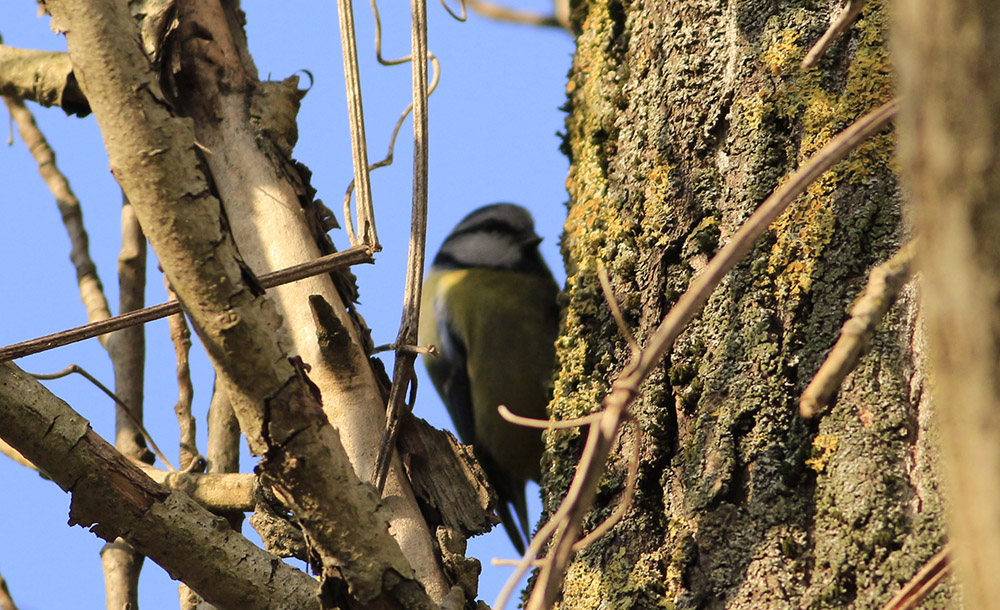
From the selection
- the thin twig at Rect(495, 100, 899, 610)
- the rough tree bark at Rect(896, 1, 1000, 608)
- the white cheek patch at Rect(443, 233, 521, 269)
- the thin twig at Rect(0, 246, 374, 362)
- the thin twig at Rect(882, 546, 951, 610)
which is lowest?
the rough tree bark at Rect(896, 1, 1000, 608)

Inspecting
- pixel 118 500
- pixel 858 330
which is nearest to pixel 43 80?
pixel 118 500

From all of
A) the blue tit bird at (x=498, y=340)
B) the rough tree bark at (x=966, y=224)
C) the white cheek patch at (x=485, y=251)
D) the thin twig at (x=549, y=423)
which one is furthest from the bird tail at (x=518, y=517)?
the rough tree bark at (x=966, y=224)

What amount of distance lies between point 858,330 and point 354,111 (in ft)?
2.86

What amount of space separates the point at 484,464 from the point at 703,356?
1002mm

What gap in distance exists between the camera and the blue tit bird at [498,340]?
2.16 meters

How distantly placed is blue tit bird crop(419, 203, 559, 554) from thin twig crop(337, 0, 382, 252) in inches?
31.6

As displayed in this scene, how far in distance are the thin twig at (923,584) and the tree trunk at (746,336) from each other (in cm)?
4

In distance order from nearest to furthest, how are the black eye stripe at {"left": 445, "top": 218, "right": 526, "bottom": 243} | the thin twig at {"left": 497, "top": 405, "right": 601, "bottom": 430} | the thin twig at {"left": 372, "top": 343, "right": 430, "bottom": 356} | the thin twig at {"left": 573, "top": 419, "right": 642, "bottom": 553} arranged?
1. the thin twig at {"left": 497, "top": 405, "right": 601, "bottom": 430}
2. the thin twig at {"left": 573, "top": 419, "right": 642, "bottom": 553}
3. the thin twig at {"left": 372, "top": 343, "right": 430, "bottom": 356}
4. the black eye stripe at {"left": 445, "top": 218, "right": 526, "bottom": 243}

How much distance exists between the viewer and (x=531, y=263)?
253 cm

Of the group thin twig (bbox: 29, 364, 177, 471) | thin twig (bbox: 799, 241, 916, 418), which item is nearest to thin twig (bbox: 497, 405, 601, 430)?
thin twig (bbox: 799, 241, 916, 418)

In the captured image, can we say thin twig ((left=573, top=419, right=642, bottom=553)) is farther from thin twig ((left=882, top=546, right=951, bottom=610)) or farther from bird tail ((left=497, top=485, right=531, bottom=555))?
bird tail ((left=497, top=485, right=531, bottom=555))

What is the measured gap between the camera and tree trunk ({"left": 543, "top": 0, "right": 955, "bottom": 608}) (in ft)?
3.51

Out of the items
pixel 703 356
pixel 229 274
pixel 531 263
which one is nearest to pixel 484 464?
pixel 531 263

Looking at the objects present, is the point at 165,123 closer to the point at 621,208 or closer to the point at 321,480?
the point at 321,480
